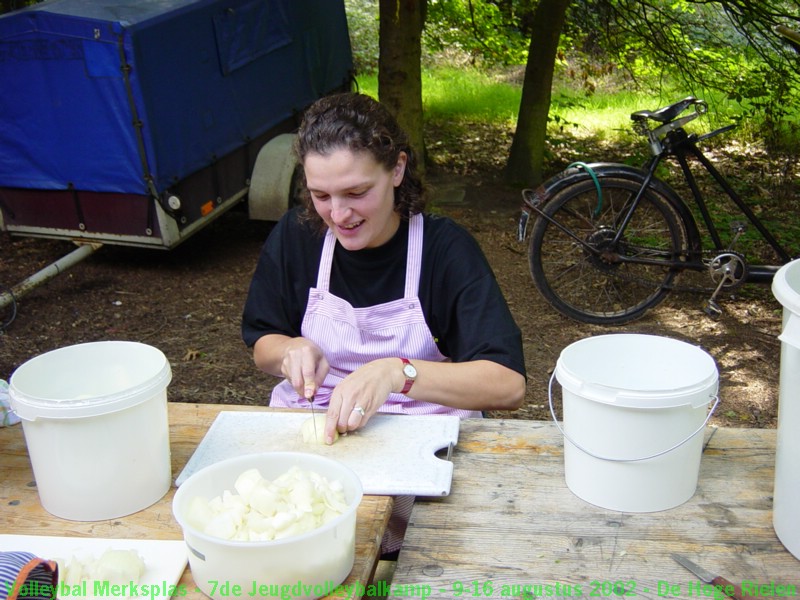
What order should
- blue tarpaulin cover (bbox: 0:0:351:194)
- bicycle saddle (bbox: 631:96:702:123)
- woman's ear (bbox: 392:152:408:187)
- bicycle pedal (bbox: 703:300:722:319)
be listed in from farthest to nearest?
blue tarpaulin cover (bbox: 0:0:351:194) < bicycle pedal (bbox: 703:300:722:319) < bicycle saddle (bbox: 631:96:702:123) < woman's ear (bbox: 392:152:408:187)

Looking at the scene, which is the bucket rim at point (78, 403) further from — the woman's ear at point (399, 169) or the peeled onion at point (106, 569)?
the woman's ear at point (399, 169)

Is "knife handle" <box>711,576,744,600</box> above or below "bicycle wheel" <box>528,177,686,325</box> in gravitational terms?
above

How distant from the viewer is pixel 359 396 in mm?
1694

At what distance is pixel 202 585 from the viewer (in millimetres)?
1273

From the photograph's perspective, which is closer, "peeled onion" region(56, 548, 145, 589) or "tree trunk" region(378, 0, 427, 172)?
"peeled onion" region(56, 548, 145, 589)

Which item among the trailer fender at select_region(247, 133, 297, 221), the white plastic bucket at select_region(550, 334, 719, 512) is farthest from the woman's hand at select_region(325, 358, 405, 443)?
the trailer fender at select_region(247, 133, 297, 221)

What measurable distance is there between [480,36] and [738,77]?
245 centimetres

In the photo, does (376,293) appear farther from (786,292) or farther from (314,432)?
(786,292)

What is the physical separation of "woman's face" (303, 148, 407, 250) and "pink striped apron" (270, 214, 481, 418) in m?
0.13

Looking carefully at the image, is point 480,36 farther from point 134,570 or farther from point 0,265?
point 134,570

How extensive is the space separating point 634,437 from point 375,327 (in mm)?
821

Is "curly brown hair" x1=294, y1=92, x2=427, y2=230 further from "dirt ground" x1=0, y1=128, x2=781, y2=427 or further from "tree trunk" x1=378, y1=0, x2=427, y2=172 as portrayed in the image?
"tree trunk" x1=378, y1=0, x2=427, y2=172

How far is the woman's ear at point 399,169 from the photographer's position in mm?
2053

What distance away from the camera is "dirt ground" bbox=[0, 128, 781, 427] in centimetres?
407
